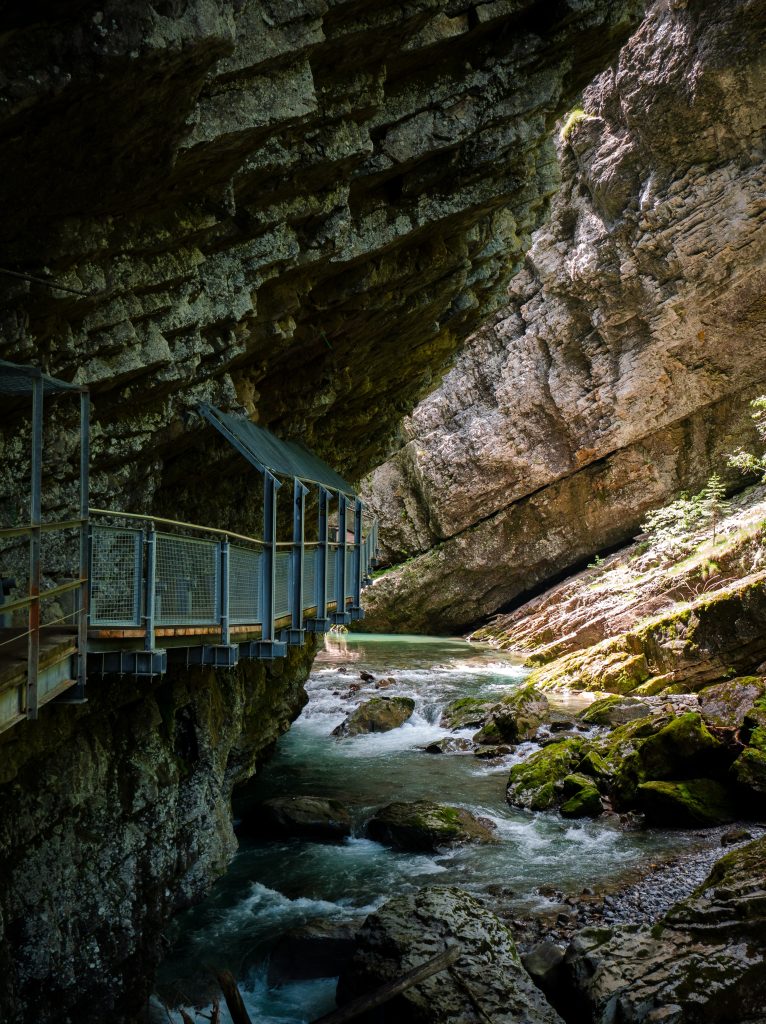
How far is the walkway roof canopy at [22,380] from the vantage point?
638 centimetres

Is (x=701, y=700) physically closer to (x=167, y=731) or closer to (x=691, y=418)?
(x=167, y=731)

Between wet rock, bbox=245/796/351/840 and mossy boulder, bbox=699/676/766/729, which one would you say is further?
mossy boulder, bbox=699/676/766/729

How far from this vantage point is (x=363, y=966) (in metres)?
8.60

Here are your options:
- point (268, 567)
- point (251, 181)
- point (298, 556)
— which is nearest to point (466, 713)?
point (298, 556)

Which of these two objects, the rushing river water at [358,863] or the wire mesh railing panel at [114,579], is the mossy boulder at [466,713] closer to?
the rushing river water at [358,863]

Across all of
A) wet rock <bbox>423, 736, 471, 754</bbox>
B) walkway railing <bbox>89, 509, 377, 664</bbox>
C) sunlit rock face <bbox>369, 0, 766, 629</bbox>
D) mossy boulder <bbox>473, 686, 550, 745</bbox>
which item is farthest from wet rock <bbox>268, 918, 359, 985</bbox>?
sunlit rock face <bbox>369, 0, 766, 629</bbox>

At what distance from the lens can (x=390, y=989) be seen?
7.93 m

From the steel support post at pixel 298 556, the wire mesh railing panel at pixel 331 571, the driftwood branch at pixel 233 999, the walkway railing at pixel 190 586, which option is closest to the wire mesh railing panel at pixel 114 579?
the walkway railing at pixel 190 586

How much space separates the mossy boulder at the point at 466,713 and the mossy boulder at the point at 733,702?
19.9 feet

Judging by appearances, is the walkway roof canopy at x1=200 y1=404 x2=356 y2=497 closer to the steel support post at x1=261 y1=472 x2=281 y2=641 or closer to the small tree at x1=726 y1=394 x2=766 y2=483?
the steel support post at x1=261 y1=472 x2=281 y2=641

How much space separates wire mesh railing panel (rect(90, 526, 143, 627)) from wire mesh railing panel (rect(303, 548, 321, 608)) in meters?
4.65

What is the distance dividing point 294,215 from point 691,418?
3080cm

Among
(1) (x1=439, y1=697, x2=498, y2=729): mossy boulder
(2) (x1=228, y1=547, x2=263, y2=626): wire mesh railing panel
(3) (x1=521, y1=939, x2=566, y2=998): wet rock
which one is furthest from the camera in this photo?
(1) (x1=439, y1=697, x2=498, y2=729): mossy boulder

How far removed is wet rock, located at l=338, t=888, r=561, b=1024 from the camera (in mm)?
7758
